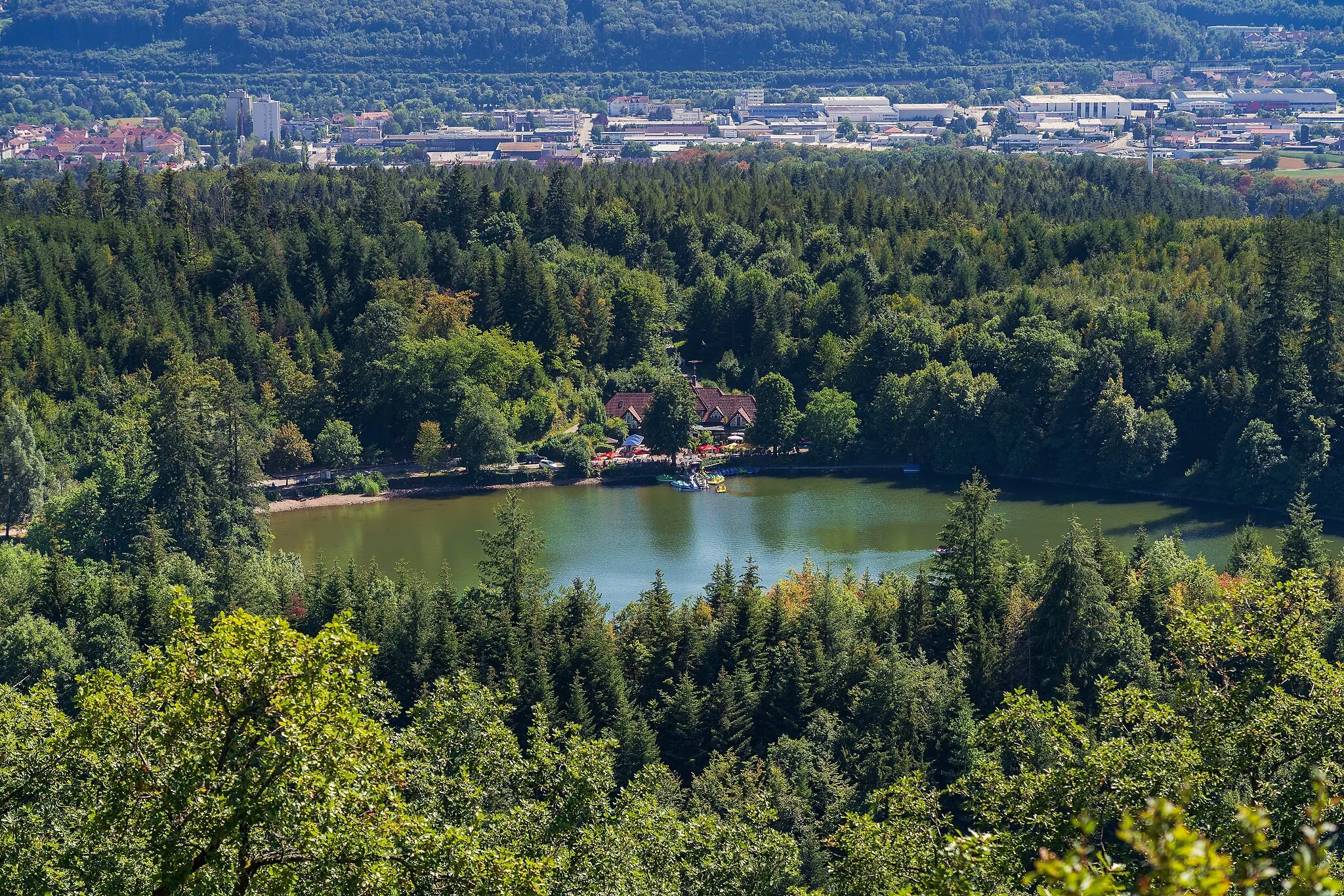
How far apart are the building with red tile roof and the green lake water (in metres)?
4.60

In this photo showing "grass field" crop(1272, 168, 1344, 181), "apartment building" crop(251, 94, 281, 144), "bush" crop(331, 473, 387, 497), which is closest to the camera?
"bush" crop(331, 473, 387, 497)

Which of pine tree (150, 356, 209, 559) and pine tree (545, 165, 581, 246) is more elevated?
pine tree (545, 165, 581, 246)

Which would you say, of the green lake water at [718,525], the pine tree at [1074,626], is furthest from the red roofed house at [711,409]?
the pine tree at [1074,626]

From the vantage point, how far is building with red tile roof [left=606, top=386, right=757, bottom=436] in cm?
5756

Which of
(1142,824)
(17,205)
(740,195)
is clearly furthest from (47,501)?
Answer: (1142,824)

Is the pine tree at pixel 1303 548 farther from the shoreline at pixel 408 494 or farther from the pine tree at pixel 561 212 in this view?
the pine tree at pixel 561 212

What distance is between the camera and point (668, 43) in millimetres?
187000

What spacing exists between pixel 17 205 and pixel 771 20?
127m

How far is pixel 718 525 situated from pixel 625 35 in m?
150

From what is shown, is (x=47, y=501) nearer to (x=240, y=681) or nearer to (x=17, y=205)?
(x=17, y=205)

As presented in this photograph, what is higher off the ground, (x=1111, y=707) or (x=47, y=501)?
(x=1111, y=707)

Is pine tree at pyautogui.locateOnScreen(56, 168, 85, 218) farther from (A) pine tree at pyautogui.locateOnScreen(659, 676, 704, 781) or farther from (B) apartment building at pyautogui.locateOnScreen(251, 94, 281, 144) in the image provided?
(B) apartment building at pyautogui.locateOnScreen(251, 94, 281, 144)

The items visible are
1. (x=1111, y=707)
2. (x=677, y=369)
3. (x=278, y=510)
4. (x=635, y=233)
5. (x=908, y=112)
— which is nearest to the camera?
(x=1111, y=707)

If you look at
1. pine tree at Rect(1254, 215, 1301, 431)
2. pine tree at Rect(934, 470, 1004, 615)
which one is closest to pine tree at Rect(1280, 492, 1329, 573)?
pine tree at Rect(934, 470, 1004, 615)
